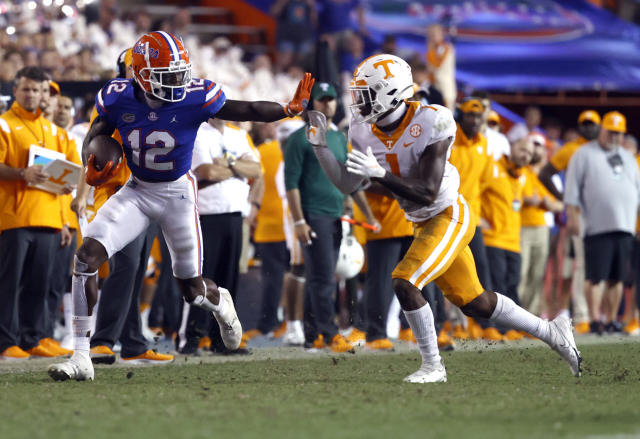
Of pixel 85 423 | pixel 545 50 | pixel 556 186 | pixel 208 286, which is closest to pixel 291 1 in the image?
pixel 545 50

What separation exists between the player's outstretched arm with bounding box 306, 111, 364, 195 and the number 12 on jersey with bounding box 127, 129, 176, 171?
819mm

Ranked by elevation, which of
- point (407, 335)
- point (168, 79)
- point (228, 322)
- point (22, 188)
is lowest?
point (407, 335)

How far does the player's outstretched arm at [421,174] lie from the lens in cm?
593

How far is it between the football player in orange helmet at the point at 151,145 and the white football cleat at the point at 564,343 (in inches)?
77.3

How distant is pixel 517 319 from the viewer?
653 cm

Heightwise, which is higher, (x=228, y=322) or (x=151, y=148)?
(x=151, y=148)

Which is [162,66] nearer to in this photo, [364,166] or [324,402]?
[364,166]

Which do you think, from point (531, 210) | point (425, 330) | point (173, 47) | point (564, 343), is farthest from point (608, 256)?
point (173, 47)

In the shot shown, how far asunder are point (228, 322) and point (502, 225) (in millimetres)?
4040

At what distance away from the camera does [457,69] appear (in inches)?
717

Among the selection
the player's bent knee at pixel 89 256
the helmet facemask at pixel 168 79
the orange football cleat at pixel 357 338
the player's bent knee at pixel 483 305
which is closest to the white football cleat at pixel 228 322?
the player's bent knee at pixel 89 256

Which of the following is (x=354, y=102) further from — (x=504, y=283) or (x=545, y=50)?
(x=545, y=50)

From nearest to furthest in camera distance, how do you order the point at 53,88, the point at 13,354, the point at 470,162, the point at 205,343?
the point at 13,354
the point at 53,88
the point at 205,343
the point at 470,162

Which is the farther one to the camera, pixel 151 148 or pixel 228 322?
pixel 228 322
